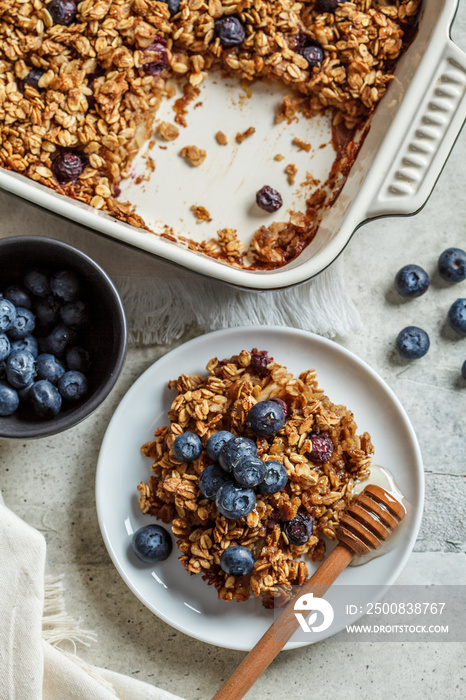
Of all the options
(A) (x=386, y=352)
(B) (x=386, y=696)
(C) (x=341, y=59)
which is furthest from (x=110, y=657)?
(C) (x=341, y=59)

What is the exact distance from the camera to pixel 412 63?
146 centimetres

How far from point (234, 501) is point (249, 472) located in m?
0.07

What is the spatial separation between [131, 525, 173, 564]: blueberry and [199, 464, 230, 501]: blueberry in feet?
0.69

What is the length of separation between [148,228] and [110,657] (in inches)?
41.9

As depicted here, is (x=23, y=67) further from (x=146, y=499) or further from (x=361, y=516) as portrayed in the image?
(x=361, y=516)

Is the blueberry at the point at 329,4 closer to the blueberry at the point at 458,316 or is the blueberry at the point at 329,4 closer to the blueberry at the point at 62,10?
the blueberry at the point at 62,10

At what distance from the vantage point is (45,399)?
1350 millimetres

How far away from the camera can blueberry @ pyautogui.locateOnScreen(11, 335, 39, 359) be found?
1402 millimetres

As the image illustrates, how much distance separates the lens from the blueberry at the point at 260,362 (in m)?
1.47

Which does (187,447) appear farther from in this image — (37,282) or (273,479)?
(37,282)

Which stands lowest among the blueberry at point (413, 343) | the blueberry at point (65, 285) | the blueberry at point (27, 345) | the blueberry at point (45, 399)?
the blueberry at point (45, 399)

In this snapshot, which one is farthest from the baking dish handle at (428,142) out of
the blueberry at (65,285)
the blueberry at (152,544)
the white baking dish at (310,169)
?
the blueberry at (152,544)

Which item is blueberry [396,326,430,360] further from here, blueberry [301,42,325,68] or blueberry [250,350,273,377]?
blueberry [301,42,325,68]

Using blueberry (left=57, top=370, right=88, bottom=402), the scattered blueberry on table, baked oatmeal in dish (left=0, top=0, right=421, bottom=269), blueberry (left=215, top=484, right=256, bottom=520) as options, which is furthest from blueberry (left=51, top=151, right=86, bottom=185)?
blueberry (left=215, top=484, right=256, bottom=520)
